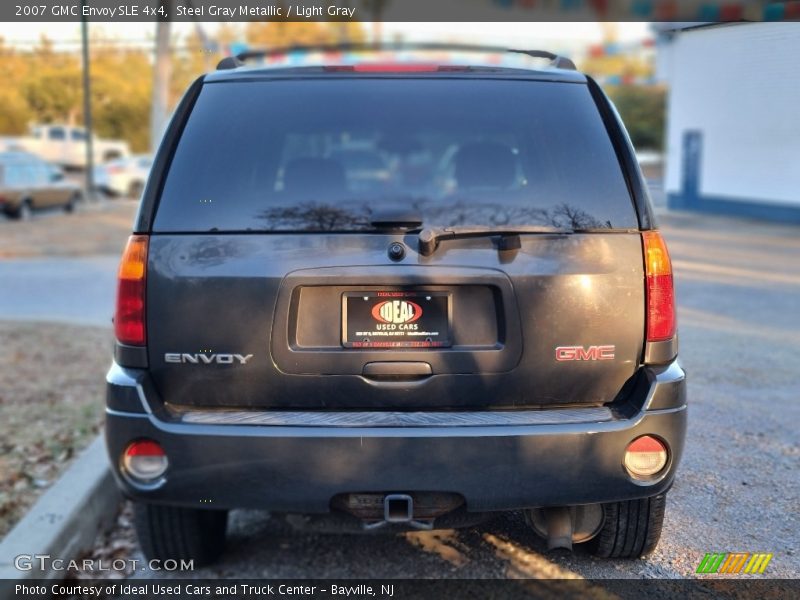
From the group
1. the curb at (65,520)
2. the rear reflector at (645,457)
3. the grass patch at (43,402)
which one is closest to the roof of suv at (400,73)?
the rear reflector at (645,457)

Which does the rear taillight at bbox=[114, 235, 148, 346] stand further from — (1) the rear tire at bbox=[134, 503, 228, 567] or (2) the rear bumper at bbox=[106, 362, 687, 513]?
(1) the rear tire at bbox=[134, 503, 228, 567]

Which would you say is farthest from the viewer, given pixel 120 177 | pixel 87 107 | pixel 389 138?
pixel 120 177

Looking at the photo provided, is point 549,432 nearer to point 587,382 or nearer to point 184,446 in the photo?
point 587,382

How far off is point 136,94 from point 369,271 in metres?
30.5

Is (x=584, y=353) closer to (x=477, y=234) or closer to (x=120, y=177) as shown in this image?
(x=477, y=234)

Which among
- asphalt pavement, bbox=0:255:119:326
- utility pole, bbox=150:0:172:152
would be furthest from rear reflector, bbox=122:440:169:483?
utility pole, bbox=150:0:172:152

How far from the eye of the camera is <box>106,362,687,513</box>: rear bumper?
2770 millimetres

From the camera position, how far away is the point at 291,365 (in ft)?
9.39

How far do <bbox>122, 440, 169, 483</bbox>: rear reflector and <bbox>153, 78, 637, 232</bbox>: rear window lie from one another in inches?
29.0

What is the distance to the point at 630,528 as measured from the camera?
3291mm

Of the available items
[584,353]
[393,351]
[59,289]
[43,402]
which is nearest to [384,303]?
[393,351]

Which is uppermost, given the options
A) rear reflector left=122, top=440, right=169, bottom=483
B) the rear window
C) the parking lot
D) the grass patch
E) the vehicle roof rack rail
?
the vehicle roof rack rail

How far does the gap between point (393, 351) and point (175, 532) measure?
119cm

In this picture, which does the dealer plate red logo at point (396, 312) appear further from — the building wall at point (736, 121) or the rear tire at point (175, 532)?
the building wall at point (736, 121)
